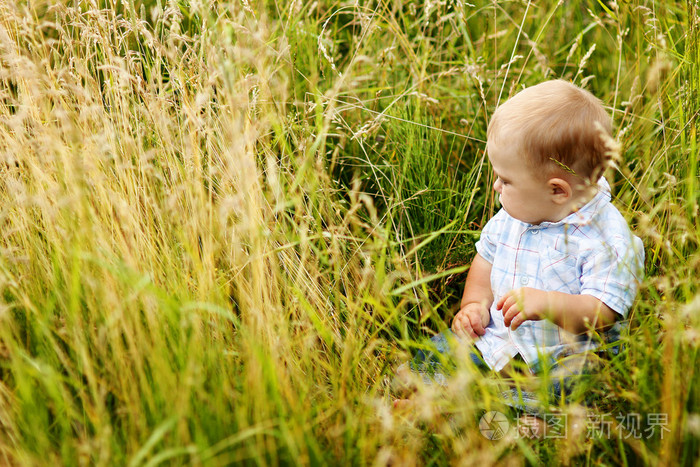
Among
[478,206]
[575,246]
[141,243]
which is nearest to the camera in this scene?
[141,243]

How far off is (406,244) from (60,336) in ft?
4.00

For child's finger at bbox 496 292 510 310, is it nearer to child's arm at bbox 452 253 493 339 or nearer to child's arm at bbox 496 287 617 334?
child's arm at bbox 496 287 617 334

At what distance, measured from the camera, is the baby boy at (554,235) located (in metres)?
1.73

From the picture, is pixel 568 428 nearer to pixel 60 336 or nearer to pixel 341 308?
pixel 341 308

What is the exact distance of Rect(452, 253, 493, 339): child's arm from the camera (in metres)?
2.00

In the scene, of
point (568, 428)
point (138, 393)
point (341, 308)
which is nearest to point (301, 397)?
point (138, 393)

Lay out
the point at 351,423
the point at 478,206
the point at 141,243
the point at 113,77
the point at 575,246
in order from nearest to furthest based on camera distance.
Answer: the point at 351,423 < the point at 141,243 < the point at 575,246 < the point at 113,77 < the point at 478,206

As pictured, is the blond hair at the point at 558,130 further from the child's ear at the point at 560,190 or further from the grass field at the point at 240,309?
the grass field at the point at 240,309

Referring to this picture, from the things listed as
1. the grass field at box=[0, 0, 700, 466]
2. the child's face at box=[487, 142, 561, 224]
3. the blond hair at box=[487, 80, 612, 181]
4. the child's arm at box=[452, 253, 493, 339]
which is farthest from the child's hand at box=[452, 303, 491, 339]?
the blond hair at box=[487, 80, 612, 181]

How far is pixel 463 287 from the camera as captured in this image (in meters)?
2.36

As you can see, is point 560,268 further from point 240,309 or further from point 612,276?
point 240,309

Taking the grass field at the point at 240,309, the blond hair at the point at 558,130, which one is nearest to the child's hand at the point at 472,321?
the grass field at the point at 240,309

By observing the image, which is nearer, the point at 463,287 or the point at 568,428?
the point at 568,428

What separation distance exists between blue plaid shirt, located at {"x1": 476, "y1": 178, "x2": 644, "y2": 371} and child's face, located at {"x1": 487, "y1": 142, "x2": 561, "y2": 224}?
56 millimetres
